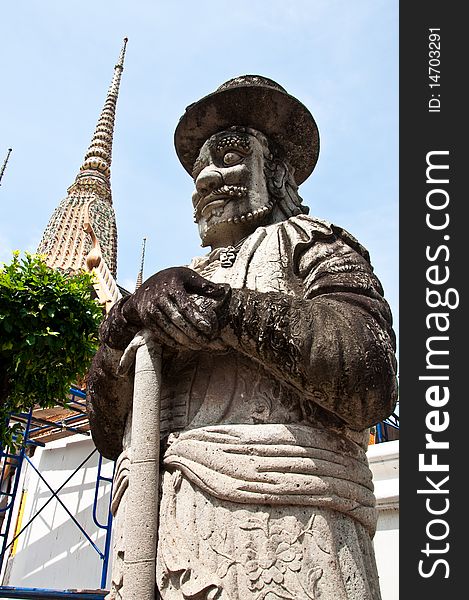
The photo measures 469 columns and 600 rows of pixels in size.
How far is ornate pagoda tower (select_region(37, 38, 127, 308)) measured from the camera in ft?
69.9

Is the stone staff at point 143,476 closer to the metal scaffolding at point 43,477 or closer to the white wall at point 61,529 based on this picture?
the metal scaffolding at point 43,477

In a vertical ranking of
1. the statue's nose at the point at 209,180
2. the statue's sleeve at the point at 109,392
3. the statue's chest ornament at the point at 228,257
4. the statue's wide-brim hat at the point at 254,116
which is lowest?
the statue's sleeve at the point at 109,392

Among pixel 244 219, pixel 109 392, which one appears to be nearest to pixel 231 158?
pixel 244 219

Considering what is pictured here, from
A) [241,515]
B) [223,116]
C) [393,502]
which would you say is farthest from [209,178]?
[393,502]

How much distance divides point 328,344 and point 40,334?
192 inches

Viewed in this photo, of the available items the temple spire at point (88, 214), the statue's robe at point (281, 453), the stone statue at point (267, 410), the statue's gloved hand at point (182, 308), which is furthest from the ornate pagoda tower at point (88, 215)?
the statue's robe at point (281, 453)

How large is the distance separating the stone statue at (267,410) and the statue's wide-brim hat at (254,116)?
793mm

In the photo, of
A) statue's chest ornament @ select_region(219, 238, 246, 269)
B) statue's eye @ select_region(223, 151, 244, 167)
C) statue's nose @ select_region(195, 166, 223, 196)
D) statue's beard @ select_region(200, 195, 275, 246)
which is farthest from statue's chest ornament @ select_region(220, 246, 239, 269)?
statue's eye @ select_region(223, 151, 244, 167)

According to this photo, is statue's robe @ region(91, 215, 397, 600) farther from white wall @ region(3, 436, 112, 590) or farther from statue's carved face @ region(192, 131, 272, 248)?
white wall @ region(3, 436, 112, 590)

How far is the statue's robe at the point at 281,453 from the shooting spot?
1.88 m

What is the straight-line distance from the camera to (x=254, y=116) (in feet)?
10.1

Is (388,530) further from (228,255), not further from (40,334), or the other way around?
(40,334)

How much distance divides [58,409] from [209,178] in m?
8.51

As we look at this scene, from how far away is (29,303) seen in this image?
6367 mm
